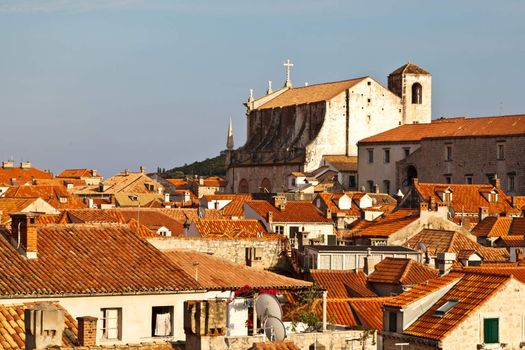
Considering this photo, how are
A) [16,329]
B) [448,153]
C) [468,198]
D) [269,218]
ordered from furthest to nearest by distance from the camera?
[448,153] < [468,198] < [269,218] < [16,329]

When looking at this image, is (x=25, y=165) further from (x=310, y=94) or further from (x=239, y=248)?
(x=239, y=248)

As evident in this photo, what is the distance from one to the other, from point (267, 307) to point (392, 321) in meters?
5.91

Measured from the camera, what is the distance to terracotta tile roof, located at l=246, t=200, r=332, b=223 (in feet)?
228

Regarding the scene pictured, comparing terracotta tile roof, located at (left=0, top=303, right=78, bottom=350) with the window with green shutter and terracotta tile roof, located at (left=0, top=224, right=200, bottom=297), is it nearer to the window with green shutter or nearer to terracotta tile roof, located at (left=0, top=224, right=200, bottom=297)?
terracotta tile roof, located at (left=0, top=224, right=200, bottom=297)

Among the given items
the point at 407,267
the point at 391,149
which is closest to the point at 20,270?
the point at 407,267

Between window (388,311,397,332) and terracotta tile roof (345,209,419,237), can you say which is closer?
window (388,311,397,332)

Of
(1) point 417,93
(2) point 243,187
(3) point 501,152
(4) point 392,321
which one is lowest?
(4) point 392,321

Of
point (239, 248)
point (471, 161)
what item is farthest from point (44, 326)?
point (471, 161)

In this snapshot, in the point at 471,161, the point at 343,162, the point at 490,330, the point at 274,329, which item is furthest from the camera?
the point at 343,162

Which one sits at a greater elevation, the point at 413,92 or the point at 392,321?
the point at 413,92

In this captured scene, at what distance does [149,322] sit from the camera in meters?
23.3

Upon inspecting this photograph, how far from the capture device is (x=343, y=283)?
36844 millimetres

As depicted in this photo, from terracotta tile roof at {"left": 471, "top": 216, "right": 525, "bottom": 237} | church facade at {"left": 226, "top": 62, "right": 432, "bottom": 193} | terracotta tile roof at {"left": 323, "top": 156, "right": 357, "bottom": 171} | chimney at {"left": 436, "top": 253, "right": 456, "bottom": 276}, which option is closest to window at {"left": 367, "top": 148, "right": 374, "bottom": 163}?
terracotta tile roof at {"left": 323, "top": 156, "right": 357, "bottom": 171}

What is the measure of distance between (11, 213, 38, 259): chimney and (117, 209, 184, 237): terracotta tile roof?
34.0 m
